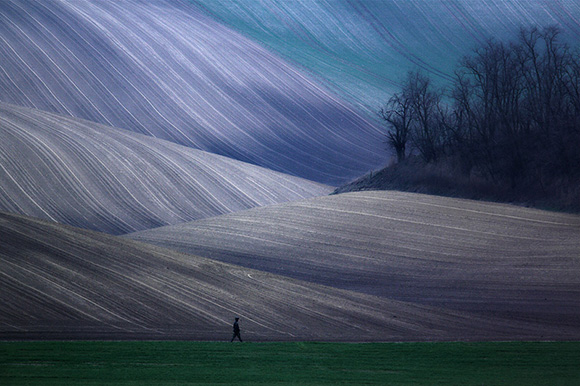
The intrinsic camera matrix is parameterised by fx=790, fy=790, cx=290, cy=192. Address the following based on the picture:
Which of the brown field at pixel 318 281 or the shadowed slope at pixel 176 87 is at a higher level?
the shadowed slope at pixel 176 87

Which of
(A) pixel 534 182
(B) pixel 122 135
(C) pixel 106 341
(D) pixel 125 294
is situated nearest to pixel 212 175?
(B) pixel 122 135

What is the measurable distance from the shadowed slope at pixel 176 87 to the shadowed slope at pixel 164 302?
3536cm

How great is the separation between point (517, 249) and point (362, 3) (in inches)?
2219

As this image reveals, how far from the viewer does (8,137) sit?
47281mm

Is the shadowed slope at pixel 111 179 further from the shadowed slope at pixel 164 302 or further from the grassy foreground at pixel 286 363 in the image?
the grassy foreground at pixel 286 363

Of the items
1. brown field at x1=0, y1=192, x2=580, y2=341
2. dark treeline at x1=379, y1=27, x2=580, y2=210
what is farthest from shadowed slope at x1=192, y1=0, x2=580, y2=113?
brown field at x1=0, y1=192, x2=580, y2=341

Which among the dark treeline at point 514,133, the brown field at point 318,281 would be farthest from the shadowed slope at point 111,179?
the dark treeline at point 514,133

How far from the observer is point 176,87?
2645 inches

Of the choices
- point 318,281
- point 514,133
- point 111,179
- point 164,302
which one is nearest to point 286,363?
point 164,302

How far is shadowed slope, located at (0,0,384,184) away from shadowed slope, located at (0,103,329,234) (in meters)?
6.79

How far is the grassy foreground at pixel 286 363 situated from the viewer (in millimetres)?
15344

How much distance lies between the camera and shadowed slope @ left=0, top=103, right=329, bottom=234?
43.0 metres

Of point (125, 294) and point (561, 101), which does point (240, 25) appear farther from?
point (125, 294)

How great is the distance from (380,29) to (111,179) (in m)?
44.2
